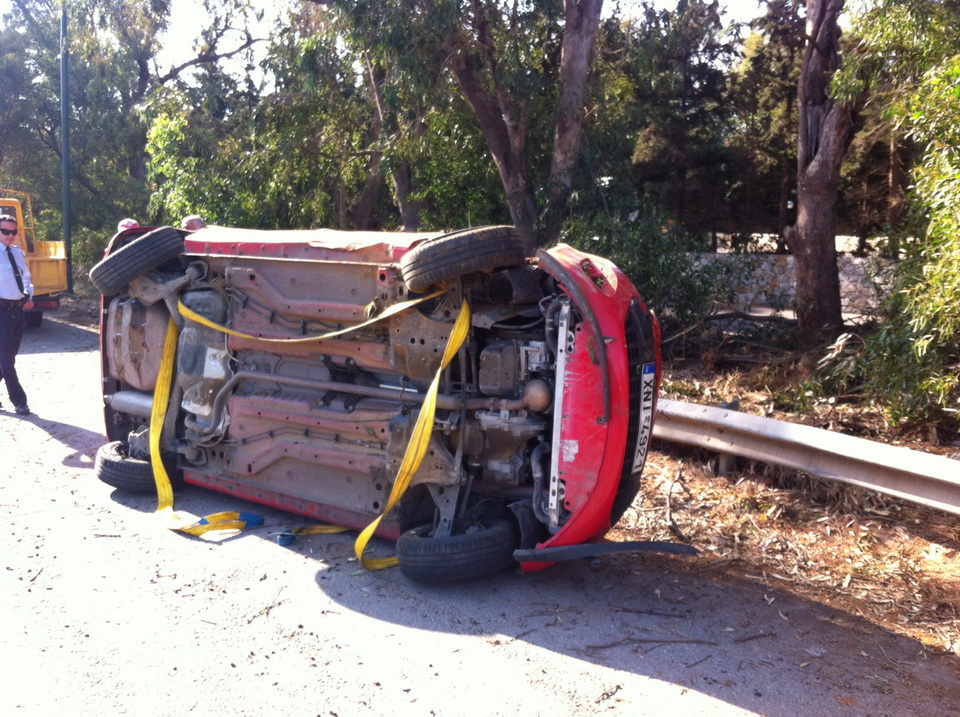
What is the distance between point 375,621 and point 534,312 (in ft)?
6.00

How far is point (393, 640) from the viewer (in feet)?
13.9

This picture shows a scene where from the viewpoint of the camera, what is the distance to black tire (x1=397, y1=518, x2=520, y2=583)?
4641mm

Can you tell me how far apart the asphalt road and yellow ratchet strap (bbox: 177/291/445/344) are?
1.23 metres

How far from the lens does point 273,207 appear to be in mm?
13641

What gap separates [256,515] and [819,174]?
626cm

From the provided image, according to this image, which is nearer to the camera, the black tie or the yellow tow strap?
the yellow tow strap

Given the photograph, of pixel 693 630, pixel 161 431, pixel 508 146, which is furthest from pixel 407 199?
pixel 693 630

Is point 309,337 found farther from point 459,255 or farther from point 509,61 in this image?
point 509,61

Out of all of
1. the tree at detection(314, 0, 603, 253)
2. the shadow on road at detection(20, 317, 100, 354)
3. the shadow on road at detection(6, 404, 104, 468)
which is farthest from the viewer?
the shadow on road at detection(20, 317, 100, 354)

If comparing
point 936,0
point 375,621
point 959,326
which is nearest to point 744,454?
point 959,326

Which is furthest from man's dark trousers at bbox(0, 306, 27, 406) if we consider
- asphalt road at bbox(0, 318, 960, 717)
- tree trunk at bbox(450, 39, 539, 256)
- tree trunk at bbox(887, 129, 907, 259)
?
tree trunk at bbox(887, 129, 907, 259)

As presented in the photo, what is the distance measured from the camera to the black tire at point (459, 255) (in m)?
4.76

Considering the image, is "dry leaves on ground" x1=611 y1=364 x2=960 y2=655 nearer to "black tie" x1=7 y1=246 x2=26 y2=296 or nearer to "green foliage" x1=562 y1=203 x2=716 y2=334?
"green foliage" x1=562 y1=203 x2=716 y2=334

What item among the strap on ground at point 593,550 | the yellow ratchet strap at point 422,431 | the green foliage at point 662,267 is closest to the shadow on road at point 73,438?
the yellow ratchet strap at point 422,431
